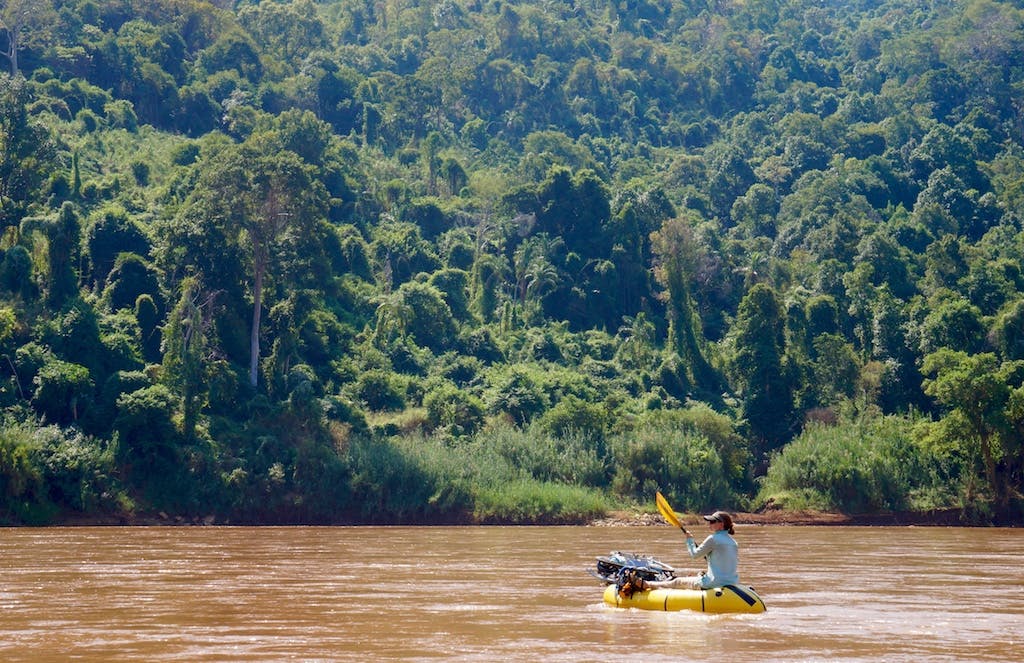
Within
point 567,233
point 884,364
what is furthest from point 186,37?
point 884,364

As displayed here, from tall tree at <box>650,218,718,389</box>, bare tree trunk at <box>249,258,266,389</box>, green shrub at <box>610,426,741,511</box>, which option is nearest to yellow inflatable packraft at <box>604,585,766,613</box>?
green shrub at <box>610,426,741,511</box>

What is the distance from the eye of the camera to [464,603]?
70.9ft

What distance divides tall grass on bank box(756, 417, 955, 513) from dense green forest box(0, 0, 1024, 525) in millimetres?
97

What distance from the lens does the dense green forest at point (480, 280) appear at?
44875 millimetres

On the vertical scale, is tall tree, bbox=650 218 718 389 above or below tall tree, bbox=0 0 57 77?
below

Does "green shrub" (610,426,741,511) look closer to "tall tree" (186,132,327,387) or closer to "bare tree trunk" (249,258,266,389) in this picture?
"bare tree trunk" (249,258,266,389)

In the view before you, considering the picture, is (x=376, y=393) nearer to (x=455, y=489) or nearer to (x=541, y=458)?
(x=541, y=458)

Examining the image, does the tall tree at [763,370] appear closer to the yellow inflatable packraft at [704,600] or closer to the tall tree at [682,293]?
the tall tree at [682,293]

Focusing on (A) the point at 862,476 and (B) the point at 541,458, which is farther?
(B) the point at 541,458

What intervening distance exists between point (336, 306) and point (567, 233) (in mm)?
12661

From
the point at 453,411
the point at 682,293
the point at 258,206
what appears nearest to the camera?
the point at 453,411

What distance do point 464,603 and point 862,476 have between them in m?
26.8

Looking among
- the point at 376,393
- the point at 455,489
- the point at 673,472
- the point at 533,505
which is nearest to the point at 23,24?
the point at 376,393

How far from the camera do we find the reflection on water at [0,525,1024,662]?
1681cm
